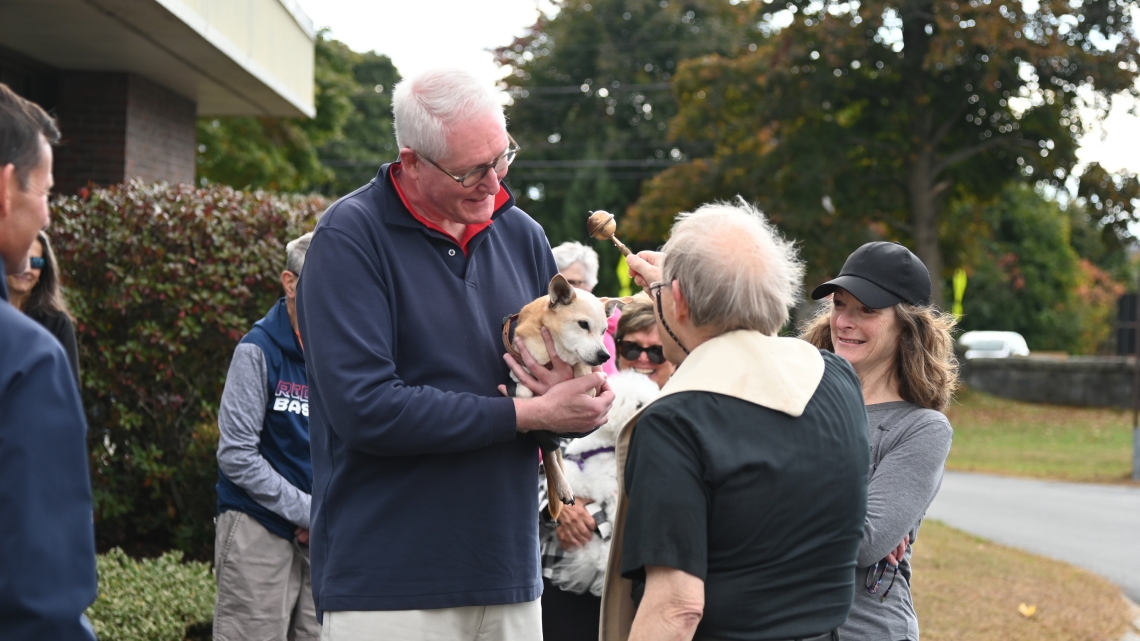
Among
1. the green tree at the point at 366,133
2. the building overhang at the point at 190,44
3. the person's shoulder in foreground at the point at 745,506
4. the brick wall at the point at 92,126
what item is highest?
the green tree at the point at 366,133

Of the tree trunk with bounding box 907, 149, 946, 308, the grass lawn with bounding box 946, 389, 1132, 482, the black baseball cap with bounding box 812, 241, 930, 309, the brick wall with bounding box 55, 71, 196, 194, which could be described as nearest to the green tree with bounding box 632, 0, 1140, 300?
the tree trunk with bounding box 907, 149, 946, 308

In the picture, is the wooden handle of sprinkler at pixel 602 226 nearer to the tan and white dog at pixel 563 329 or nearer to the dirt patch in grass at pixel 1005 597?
the tan and white dog at pixel 563 329

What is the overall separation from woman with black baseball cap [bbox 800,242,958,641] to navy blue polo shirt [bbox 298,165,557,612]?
3.61ft

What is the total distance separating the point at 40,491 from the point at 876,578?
239 cm

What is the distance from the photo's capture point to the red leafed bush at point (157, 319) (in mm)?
7180

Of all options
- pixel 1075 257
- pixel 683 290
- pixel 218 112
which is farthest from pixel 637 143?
pixel 683 290

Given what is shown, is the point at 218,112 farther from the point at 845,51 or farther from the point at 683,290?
the point at 845,51

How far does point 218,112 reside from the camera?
14.0 m

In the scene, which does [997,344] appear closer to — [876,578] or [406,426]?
[876,578]

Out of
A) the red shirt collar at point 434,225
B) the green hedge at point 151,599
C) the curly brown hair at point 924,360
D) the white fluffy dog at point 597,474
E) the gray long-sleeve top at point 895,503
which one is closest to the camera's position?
the red shirt collar at point 434,225

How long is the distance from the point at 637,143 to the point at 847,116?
1302cm

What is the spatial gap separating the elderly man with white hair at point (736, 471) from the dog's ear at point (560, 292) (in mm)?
310

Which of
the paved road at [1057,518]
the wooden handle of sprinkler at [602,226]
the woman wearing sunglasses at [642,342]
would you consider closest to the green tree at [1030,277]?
the paved road at [1057,518]

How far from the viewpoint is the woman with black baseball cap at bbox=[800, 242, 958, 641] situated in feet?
10.1
